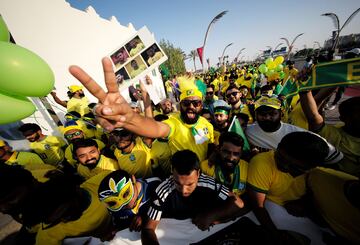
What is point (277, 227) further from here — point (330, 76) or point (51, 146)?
point (51, 146)

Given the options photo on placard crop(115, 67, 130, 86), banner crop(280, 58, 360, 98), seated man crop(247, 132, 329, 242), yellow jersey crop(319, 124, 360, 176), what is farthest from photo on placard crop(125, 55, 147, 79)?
yellow jersey crop(319, 124, 360, 176)

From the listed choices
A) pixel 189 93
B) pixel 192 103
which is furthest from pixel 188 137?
pixel 189 93

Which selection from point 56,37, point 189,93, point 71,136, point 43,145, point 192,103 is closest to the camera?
point 192,103

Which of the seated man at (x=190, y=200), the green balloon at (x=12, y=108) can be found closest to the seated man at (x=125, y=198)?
the seated man at (x=190, y=200)

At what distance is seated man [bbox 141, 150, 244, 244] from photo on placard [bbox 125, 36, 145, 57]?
89.1 inches

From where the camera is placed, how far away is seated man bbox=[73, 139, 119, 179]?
9.77 feet

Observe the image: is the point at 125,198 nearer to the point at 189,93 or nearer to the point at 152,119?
the point at 152,119

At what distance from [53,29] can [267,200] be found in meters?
10.00

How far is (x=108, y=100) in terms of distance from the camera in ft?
4.86

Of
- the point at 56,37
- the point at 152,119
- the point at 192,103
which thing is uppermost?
the point at 56,37

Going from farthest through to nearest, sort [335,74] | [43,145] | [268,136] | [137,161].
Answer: [43,145] → [137,161] → [268,136] → [335,74]

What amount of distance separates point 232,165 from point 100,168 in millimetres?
2314

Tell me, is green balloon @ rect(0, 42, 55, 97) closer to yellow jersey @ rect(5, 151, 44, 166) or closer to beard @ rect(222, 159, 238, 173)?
beard @ rect(222, 159, 238, 173)

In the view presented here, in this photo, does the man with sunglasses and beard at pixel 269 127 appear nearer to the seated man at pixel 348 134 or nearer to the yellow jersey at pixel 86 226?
the seated man at pixel 348 134
